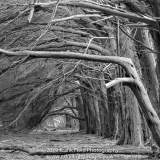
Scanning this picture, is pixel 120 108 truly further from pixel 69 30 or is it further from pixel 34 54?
pixel 34 54

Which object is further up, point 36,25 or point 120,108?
point 36,25

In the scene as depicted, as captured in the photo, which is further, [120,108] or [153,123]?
[120,108]

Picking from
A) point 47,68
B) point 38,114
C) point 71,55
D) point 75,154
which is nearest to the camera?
point 71,55

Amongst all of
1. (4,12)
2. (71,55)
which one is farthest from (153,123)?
(4,12)

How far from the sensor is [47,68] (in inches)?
794

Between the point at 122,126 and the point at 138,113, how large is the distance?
2.48 feet

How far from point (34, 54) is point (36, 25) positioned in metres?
8.05

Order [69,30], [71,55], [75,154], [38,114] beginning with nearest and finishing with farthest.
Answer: [71,55] → [75,154] → [69,30] → [38,114]

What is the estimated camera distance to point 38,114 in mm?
24766

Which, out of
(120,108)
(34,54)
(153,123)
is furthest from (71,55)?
(120,108)

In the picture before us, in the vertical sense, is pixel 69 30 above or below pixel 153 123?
above

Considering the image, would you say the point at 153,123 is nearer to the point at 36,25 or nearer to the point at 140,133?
the point at 140,133

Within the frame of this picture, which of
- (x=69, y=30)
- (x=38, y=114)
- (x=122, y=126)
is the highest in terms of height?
(x=69, y=30)

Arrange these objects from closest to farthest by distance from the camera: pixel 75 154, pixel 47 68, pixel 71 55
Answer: pixel 71 55, pixel 75 154, pixel 47 68
